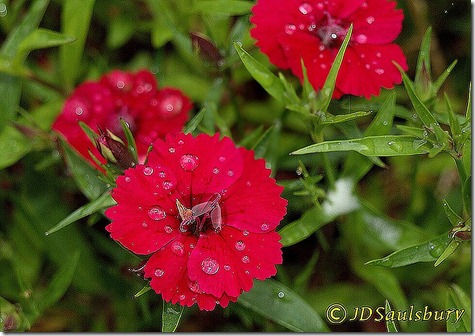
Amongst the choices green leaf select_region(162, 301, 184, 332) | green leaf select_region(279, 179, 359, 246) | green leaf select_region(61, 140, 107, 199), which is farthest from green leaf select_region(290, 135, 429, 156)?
green leaf select_region(61, 140, 107, 199)

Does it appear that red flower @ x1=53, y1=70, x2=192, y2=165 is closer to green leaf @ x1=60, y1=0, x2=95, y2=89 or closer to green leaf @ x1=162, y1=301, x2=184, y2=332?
green leaf @ x1=60, y1=0, x2=95, y2=89

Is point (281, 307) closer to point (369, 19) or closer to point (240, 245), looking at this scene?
point (240, 245)

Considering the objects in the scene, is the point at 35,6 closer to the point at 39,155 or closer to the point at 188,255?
the point at 39,155

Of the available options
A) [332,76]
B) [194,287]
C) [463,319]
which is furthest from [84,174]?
[463,319]

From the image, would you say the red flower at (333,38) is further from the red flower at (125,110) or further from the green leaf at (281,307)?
the green leaf at (281,307)

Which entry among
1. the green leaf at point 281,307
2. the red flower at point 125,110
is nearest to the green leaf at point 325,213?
the green leaf at point 281,307
